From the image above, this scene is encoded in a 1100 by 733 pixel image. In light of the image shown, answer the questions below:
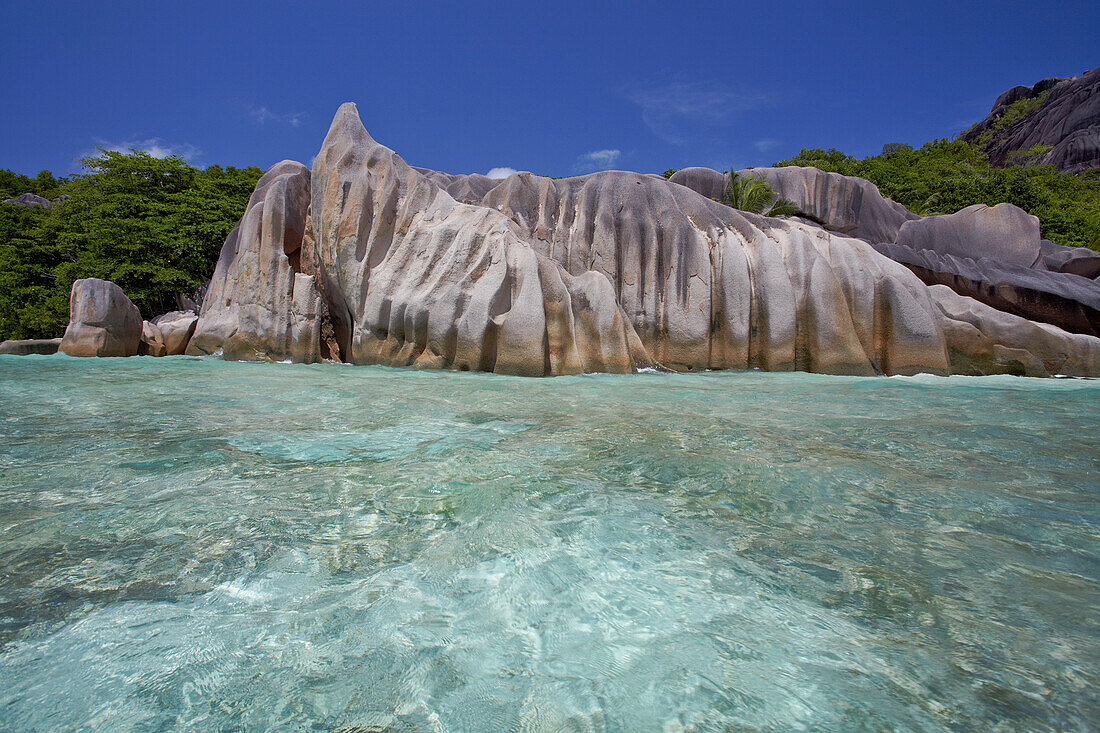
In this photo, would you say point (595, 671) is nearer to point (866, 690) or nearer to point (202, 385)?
point (866, 690)

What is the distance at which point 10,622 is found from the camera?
1407mm

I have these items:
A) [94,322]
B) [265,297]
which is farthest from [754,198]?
[94,322]

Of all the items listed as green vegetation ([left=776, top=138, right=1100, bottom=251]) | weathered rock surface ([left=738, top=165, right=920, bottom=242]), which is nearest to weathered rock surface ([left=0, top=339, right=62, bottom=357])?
weathered rock surface ([left=738, top=165, right=920, bottom=242])

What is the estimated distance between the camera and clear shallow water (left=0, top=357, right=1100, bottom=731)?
3.88 ft

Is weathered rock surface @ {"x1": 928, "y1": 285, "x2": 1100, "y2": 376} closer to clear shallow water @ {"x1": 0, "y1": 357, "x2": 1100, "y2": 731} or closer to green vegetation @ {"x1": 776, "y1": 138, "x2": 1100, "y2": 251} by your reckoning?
clear shallow water @ {"x1": 0, "y1": 357, "x2": 1100, "y2": 731}

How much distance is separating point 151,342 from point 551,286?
9756mm

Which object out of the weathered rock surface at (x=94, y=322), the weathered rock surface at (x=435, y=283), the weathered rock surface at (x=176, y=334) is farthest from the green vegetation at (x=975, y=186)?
the weathered rock surface at (x=94, y=322)

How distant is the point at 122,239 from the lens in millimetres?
15961

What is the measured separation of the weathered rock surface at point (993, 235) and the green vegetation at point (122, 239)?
68.1ft

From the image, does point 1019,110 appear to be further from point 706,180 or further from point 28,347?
point 28,347

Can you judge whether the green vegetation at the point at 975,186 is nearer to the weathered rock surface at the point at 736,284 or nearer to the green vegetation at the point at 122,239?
the weathered rock surface at the point at 736,284

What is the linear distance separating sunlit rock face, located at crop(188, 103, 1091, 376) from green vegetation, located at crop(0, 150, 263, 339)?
5598 millimetres

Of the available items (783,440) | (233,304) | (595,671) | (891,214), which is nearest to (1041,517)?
(783,440)

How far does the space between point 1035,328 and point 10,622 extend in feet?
41.6
